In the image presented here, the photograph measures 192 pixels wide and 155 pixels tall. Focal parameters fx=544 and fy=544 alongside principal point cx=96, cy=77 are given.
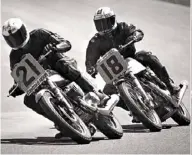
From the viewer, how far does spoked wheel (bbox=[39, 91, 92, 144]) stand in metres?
3.63

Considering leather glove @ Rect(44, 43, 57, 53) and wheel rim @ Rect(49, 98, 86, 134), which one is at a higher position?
leather glove @ Rect(44, 43, 57, 53)

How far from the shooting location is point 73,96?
3.97m

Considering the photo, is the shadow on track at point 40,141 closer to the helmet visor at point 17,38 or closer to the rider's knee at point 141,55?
the helmet visor at point 17,38

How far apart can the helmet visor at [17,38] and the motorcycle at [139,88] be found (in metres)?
0.75

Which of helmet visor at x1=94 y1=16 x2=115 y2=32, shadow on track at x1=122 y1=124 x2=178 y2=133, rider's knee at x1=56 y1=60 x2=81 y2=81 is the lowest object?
shadow on track at x1=122 y1=124 x2=178 y2=133

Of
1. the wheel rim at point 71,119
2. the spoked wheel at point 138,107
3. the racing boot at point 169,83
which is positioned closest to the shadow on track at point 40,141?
the wheel rim at point 71,119

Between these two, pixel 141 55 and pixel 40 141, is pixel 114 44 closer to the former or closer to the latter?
pixel 141 55

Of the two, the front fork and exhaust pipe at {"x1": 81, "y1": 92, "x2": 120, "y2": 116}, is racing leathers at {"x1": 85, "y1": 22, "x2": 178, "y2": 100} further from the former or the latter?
the front fork

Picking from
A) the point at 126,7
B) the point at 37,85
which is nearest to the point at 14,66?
the point at 37,85

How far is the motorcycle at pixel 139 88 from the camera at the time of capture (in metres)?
4.21

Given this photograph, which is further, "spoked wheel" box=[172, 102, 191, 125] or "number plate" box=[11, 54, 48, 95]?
"spoked wheel" box=[172, 102, 191, 125]

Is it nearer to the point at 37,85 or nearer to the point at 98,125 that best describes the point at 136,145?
the point at 98,125

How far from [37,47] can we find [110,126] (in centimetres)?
81

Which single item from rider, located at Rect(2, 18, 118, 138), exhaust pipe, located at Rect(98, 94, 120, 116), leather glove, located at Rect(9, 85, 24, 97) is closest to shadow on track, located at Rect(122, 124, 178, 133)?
exhaust pipe, located at Rect(98, 94, 120, 116)
